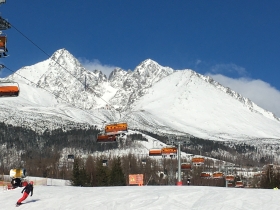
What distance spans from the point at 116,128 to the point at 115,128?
15 cm

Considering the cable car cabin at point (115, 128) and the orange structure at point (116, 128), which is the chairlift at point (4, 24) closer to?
the orange structure at point (116, 128)

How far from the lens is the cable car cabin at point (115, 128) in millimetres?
46594

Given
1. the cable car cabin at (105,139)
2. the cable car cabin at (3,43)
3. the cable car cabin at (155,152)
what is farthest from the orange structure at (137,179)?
the cable car cabin at (3,43)

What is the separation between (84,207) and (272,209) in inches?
463

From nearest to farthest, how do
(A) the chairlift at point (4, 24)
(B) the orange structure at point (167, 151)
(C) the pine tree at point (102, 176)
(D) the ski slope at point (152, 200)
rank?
(D) the ski slope at point (152, 200), (A) the chairlift at point (4, 24), (B) the orange structure at point (167, 151), (C) the pine tree at point (102, 176)

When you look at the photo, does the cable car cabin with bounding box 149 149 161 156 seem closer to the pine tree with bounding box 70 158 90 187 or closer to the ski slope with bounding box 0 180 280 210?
the pine tree with bounding box 70 158 90 187

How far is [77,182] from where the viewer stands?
92438mm

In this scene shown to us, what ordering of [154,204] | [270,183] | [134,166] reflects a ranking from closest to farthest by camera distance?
[154,204] < [270,183] < [134,166]

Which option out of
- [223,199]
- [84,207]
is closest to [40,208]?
[84,207]

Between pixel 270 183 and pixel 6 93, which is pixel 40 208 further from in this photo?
pixel 270 183

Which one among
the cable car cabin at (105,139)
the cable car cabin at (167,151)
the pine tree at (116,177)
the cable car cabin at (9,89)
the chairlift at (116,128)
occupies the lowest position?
the pine tree at (116,177)

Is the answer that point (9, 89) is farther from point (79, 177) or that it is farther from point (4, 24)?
point (79, 177)

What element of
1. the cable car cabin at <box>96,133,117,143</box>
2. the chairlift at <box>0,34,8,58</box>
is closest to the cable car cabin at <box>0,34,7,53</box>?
the chairlift at <box>0,34,8,58</box>

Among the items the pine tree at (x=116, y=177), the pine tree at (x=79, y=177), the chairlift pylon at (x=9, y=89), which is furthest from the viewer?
the pine tree at (x=116, y=177)
